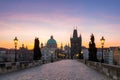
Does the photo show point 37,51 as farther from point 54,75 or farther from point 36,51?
point 54,75

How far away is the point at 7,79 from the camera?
21.9 metres

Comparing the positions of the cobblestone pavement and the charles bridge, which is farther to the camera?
the cobblestone pavement

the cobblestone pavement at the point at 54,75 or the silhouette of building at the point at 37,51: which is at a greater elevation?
the silhouette of building at the point at 37,51

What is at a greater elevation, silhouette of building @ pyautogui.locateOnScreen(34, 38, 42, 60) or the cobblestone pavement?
silhouette of building @ pyautogui.locateOnScreen(34, 38, 42, 60)

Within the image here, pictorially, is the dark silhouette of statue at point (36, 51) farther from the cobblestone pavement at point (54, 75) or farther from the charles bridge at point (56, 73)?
the cobblestone pavement at point (54, 75)

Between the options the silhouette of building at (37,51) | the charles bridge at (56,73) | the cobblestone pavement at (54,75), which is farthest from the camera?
the silhouette of building at (37,51)

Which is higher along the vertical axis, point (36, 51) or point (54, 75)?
point (36, 51)

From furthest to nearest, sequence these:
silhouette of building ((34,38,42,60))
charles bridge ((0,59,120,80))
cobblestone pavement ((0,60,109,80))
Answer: silhouette of building ((34,38,42,60)) → cobblestone pavement ((0,60,109,80)) → charles bridge ((0,59,120,80))

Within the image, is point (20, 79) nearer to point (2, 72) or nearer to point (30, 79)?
point (30, 79)

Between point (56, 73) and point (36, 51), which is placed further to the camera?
point (36, 51)

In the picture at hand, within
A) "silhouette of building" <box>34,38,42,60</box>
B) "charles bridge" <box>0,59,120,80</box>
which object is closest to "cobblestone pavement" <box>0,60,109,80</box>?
"charles bridge" <box>0,59,120,80</box>

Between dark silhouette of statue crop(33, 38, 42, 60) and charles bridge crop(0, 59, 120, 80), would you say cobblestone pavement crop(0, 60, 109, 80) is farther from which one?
dark silhouette of statue crop(33, 38, 42, 60)

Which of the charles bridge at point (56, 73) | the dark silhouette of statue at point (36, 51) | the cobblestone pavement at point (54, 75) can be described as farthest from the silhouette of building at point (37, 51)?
the cobblestone pavement at point (54, 75)

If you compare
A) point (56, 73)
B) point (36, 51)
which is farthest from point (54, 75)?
point (36, 51)
